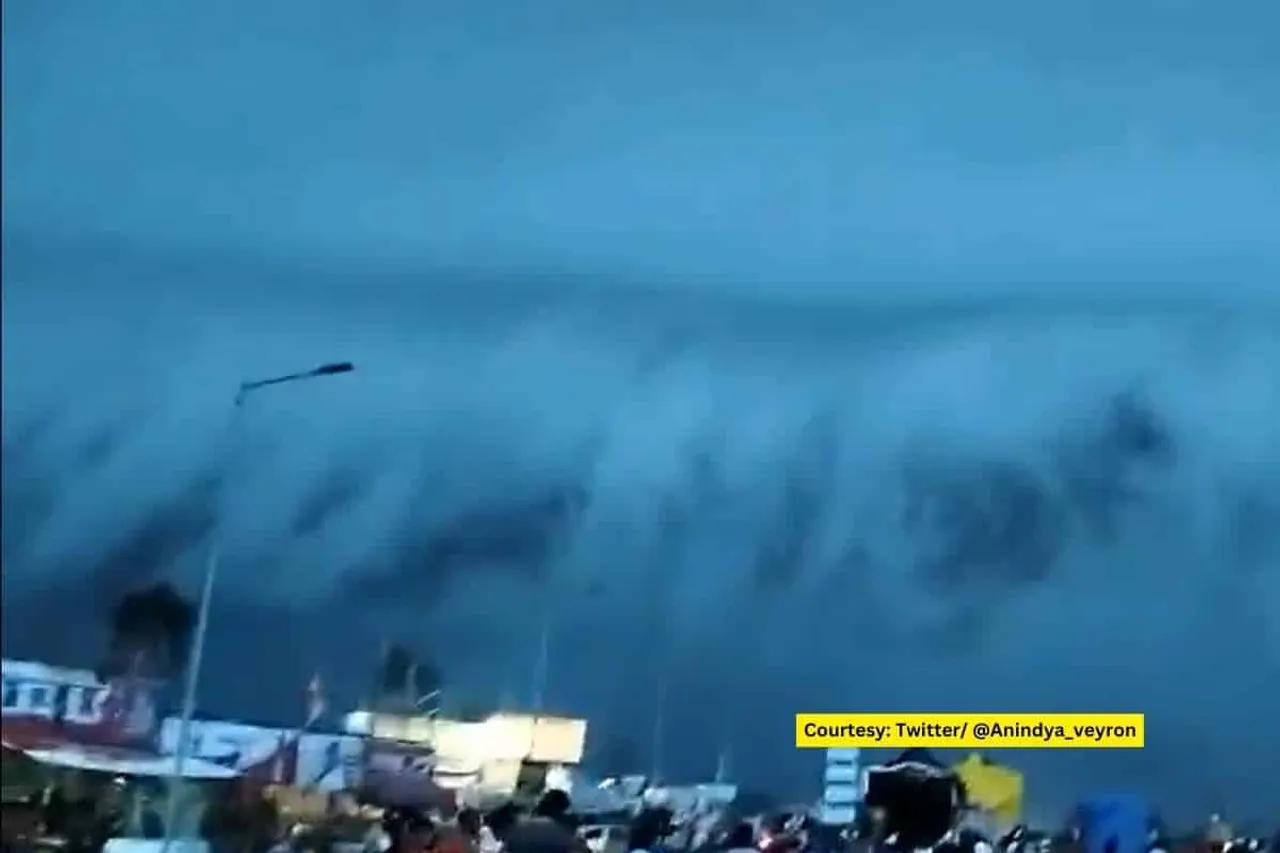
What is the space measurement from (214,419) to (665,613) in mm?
620

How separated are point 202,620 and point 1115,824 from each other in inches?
42.0

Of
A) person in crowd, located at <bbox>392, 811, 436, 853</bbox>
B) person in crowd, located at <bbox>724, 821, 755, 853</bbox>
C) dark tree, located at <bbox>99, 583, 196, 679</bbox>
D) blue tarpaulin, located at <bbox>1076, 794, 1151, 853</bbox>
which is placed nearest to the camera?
blue tarpaulin, located at <bbox>1076, 794, 1151, 853</bbox>

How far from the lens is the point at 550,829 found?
77.6 inches

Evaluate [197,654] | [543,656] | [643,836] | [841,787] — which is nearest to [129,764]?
[197,654]

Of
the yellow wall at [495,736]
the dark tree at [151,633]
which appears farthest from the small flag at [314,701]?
the dark tree at [151,633]

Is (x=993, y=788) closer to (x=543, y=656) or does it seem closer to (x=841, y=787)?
(x=841, y=787)

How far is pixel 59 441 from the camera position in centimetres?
224

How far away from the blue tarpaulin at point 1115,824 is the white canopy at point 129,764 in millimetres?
957

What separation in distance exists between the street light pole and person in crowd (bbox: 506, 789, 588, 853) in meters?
0.42
